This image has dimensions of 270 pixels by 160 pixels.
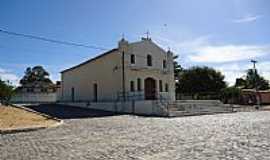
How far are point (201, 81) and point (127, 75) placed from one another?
104 feet

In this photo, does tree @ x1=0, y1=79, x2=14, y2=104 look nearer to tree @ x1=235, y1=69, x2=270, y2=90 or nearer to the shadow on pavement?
the shadow on pavement

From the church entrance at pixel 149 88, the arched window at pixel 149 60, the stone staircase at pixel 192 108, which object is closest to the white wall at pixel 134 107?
the stone staircase at pixel 192 108

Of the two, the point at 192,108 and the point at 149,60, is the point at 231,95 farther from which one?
the point at 192,108

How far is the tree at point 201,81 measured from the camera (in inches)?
2452

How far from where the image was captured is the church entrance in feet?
119

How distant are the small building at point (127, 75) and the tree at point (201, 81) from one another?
922 inches

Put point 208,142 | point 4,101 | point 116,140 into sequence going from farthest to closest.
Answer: point 4,101 < point 116,140 < point 208,142

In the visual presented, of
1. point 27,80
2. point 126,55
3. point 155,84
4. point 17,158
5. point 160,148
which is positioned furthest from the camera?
point 27,80

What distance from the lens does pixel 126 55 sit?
34281mm

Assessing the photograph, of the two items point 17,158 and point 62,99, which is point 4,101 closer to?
point 62,99

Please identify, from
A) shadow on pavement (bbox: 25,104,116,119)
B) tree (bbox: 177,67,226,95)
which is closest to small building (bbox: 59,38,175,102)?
shadow on pavement (bbox: 25,104,116,119)

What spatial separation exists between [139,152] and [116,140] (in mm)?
2881

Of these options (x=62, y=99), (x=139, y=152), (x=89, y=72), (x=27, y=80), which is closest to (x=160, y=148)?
(x=139, y=152)

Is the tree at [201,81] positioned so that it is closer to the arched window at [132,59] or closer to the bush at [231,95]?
the bush at [231,95]
